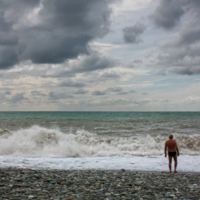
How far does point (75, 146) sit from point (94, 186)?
28.9 ft

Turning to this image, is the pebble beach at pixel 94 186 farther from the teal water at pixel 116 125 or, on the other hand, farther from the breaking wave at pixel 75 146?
the teal water at pixel 116 125

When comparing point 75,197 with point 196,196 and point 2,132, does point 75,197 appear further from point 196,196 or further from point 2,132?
point 2,132

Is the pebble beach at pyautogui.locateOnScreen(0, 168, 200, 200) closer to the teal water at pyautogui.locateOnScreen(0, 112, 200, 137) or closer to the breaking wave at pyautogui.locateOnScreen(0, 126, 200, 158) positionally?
the breaking wave at pyautogui.locateOnScreen(0, 126, 200, 158)

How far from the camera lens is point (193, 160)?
13.2 m

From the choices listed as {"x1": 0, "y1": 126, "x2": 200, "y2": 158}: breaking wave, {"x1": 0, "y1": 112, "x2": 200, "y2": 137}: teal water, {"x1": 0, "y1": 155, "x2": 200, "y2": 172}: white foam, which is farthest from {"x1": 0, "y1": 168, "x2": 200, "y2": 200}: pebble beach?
{"x1": 0, "y1": 112, "x2": 200, "y2": 137}: teal water

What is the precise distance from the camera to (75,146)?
623 inches

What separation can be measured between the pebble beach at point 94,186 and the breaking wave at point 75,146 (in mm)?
6465

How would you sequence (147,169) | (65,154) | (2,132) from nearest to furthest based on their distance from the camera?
1. (147,169)
2. (65,154)
3. (2,132)

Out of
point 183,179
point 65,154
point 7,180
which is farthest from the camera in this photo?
point 65,154

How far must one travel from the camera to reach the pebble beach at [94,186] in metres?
6.30

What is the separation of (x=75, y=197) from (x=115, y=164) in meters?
6.21

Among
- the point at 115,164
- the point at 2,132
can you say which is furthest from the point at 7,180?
the point at 2,132

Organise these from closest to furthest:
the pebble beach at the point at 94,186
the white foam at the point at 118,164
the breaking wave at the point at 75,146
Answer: the pebble beach at the point at 94,186 < the white foam at the point at 118,164 < the breaking wave at the point at 75,146

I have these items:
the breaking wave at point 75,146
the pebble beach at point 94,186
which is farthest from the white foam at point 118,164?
the breaking wave at point 75,146
